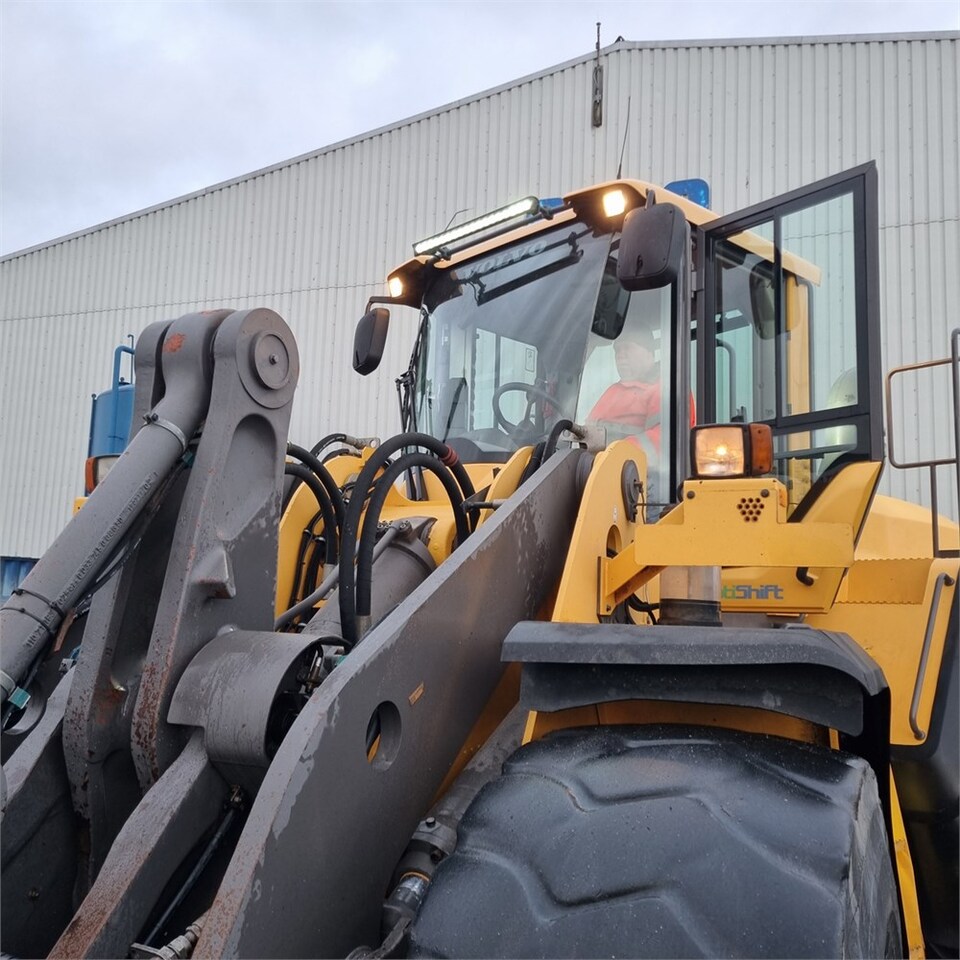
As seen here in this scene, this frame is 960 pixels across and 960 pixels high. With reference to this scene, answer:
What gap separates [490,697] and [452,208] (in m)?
11.8

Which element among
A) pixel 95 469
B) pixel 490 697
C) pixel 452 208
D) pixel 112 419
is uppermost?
pixel 452 208

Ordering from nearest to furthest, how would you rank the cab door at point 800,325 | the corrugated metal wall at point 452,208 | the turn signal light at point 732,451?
the turn signal light at point 732,451
the cab door at point 800,325
the corrugated metal wall at point 452,208

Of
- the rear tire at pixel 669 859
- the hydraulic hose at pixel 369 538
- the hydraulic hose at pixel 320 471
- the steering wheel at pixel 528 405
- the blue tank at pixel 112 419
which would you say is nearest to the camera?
the rear tire at pixel 669 859

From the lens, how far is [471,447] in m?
3.59

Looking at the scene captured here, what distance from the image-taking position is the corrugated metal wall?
10742 millimetres

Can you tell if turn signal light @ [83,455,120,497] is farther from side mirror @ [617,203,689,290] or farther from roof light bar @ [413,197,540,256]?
side mirror @ [617,203,689,290]

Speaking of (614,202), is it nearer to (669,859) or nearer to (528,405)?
(528,405)

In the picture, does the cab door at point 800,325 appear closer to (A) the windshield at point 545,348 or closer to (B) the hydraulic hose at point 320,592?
(A) the windshield at point 545,348

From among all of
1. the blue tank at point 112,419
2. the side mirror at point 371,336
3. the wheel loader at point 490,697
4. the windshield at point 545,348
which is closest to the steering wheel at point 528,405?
the windshield at point 545,348

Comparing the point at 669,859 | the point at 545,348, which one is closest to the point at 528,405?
the point at 545,348

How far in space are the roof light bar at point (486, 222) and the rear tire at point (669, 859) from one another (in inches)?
88.1

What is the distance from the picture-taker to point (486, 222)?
135 inches

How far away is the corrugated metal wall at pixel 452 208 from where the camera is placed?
10742mm

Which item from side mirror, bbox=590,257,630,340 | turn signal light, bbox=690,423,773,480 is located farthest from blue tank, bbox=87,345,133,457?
turn signal light, bbox=690,423,773,480
